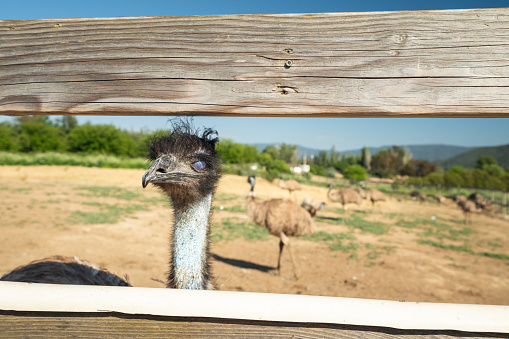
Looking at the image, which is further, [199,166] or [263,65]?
[199,166]

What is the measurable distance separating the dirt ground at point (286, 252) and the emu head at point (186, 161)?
A: 0.85 m

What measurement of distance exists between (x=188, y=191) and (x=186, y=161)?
6.8 inches

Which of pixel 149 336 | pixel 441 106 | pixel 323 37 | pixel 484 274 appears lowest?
pixel 484 274

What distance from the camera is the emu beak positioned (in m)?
1.58

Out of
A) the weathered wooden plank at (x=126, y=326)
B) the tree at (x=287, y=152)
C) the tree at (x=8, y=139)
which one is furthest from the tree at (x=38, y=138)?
the weathered wooden plank at (x=126, y=326)

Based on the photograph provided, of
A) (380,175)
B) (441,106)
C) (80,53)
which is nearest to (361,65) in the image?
(441,106)

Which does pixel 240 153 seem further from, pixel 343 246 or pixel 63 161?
pixel 343 246

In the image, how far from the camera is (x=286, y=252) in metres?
8.57

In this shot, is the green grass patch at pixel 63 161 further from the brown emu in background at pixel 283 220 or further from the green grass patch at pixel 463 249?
the green grass patch at pixel 463 249

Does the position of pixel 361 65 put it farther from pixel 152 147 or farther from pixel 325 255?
pixel 325 255

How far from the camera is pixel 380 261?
26.2 feet

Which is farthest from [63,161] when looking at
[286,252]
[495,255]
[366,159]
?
[366,159]

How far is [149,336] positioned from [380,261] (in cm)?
806

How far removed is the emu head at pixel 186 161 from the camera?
1.76 m
